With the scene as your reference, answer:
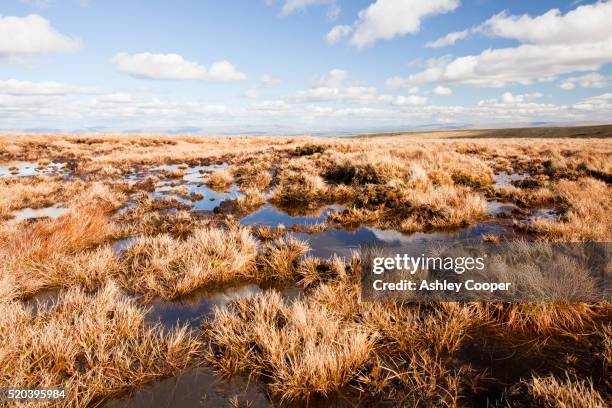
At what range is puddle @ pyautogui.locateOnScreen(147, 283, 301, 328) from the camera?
175 inches

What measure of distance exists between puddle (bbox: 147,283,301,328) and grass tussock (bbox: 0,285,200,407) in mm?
337

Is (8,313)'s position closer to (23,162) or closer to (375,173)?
(375,173)

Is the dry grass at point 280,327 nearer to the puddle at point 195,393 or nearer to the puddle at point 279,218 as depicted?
the puddle at point 195,393

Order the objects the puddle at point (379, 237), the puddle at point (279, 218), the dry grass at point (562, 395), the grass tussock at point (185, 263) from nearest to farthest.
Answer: the dry grass at point (562, 395) < the grass tussock at point (185, 263) < the puddle at point (379, 237) < the puddle at point (279, 218)

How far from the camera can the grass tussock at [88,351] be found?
3.12 m

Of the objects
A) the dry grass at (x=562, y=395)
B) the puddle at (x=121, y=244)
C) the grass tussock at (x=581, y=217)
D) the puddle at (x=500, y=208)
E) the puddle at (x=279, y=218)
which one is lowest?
the puddle at (x=121, y=244)

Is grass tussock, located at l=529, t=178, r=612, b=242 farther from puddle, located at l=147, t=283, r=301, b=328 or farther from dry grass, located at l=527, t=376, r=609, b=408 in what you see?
puddle, located at l=147, t=283, r=301, b=328

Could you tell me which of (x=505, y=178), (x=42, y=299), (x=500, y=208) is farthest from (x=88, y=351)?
(x=505, y=178)

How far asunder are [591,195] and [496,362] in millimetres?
10154

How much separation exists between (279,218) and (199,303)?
17.5 feet

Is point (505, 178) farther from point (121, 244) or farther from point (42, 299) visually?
point (42, 299)

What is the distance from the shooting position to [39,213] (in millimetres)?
10695

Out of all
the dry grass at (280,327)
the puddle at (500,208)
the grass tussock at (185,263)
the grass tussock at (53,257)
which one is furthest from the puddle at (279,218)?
the puddle at (500,208)

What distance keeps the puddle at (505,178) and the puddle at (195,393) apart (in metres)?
14.1
